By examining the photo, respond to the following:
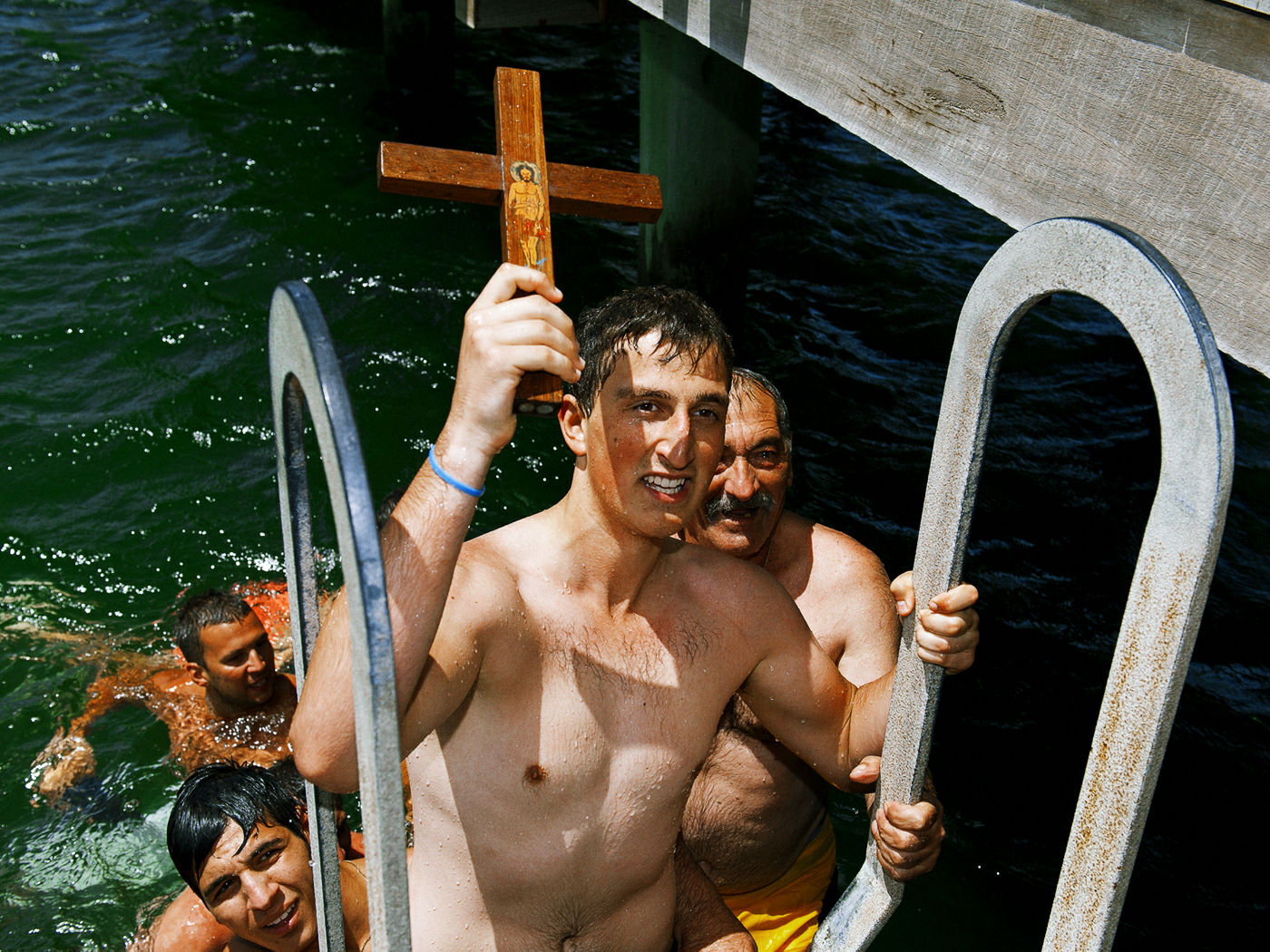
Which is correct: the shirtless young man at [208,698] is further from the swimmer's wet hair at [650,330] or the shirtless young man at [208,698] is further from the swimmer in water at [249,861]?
the swimmer's wet hair at [650,330]

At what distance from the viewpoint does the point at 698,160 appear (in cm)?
729

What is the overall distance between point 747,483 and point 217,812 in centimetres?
195

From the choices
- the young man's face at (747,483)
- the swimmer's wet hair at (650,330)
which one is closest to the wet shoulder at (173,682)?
the young man's face at (747,483)

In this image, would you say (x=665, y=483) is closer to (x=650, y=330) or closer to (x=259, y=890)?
(x=650, y=330)

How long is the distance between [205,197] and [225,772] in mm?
7149

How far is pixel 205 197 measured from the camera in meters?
9.44

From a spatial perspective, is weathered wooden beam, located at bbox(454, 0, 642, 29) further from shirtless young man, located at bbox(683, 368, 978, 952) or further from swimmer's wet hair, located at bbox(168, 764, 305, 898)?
swimmer's wet hair, located at bbox(168, 764, 305, 898)

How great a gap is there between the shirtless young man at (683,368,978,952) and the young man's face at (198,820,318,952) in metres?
1.26

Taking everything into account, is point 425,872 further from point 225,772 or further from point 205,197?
point 205,197

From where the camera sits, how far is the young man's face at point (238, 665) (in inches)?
187

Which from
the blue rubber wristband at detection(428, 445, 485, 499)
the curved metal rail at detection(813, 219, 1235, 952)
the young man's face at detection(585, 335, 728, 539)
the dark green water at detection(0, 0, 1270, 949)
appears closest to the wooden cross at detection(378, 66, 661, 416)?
the young man's face at detection(585, 335, 728, 539)

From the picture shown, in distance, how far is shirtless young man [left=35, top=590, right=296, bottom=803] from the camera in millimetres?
4781

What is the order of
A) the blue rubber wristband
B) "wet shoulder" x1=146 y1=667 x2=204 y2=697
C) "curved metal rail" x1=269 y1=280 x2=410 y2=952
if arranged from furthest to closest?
"wet shoulder" x1=146 y1=667 x2=204 y2=697
the blue rubber wristband
"curved metal rail" x1=269 y1=280 x2=410 y2=952

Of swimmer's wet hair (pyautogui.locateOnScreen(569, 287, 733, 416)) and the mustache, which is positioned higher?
swimmer's wet hair (pyautogui.locateOnScreen(569, 287, 733, 416))
